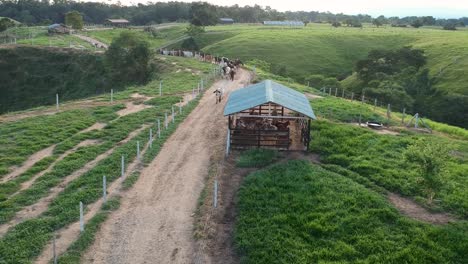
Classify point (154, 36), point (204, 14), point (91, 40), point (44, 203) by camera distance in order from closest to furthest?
1. point (44, 203)
2. point (91, 40)
3. point (154, 36)
4. point (204, 14)

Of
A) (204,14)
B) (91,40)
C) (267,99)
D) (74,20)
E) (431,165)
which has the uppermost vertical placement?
(204,14)

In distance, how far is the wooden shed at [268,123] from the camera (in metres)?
27.0

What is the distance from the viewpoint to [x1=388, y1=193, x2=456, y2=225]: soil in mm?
19984

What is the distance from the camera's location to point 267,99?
26.7 meters

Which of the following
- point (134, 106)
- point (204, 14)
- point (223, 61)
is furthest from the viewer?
point (204, 14)

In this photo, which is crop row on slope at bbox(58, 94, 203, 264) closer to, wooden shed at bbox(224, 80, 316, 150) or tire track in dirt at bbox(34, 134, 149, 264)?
tire track in dirt at bbox(34, 134, 149, 264)

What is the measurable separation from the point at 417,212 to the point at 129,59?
45.0m

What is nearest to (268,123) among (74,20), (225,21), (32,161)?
(32,161)

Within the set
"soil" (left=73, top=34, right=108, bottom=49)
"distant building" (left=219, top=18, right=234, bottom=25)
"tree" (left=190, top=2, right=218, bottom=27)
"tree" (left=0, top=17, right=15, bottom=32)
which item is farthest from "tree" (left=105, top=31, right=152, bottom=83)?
"distant building" (left=219, top=18, right=234, bottom=25)

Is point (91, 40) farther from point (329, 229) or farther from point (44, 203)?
point (329, 229)

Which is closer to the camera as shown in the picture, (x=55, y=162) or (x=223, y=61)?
(x=55, y=162)

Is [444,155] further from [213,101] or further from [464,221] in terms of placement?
[213,101]

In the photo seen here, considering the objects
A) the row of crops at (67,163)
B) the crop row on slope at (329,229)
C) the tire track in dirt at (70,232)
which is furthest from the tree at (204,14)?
the crop row on slope at (329,229)

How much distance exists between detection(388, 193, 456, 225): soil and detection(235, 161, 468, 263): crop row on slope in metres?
0.59
